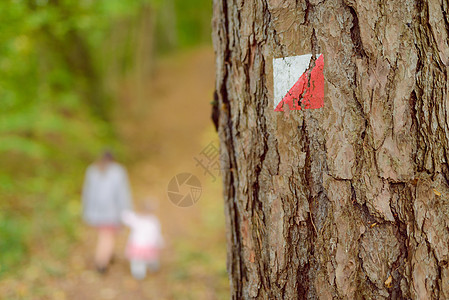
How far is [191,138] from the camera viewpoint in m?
13.1

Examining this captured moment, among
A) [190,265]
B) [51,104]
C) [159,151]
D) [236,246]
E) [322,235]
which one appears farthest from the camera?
[159,151]

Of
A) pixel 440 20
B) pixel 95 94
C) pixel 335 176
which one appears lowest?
pixel 95 94

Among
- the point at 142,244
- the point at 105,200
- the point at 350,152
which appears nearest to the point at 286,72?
the point at 350,152

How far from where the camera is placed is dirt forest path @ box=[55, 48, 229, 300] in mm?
4777

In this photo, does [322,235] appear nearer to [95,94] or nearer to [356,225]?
[356,225]

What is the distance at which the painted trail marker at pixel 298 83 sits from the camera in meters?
0.96

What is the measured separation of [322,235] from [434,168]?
33 cm

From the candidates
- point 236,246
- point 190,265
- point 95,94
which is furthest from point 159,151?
point 236,246

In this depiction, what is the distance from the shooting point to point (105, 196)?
201 inches
